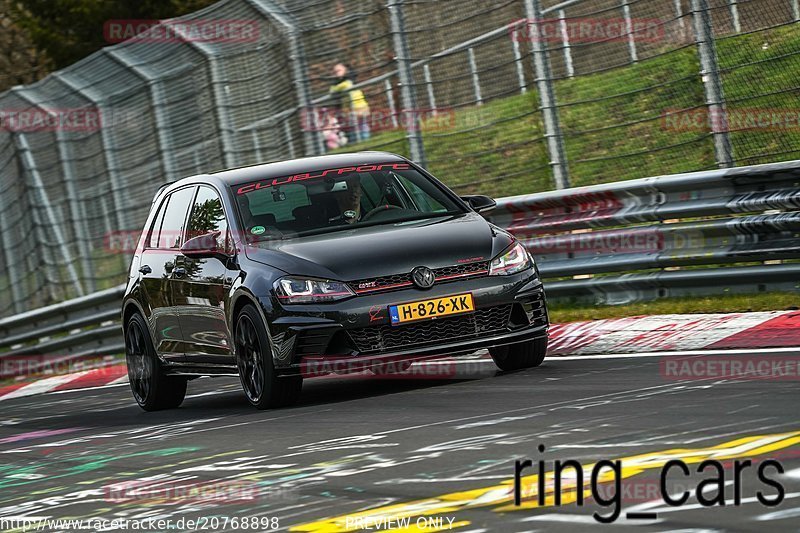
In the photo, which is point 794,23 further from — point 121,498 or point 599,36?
point 121,498

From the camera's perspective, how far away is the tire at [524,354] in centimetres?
1005

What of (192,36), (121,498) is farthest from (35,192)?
(121,498)

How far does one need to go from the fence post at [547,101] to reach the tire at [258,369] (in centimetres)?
470

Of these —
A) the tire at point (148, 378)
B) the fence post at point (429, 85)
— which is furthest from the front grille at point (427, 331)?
the fence post at point (429, 85)

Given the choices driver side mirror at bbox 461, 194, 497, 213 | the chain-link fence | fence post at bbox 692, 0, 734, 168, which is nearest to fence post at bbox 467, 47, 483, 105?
the chain-link fence

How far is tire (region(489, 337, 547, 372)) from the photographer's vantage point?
33.0ft

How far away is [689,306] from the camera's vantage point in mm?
11781

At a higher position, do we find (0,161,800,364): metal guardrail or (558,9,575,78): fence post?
(558,9,575,78): fence post

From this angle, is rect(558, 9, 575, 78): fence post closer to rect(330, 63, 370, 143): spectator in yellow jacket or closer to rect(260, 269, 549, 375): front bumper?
rect(330, 63, 370, 143): spectator in yellow jacket

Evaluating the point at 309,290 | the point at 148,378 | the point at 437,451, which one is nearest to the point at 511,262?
the point at 309,290

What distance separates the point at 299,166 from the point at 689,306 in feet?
10.0

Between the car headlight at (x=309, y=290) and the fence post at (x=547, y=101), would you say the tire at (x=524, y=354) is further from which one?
the fence post at (x=547, y=101)

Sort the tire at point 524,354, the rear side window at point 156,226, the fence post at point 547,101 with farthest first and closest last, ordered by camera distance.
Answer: the fence post at point 547,101 → the rear side window at point 156,226 → the tire at point 524,354

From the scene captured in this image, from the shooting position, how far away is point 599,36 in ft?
42.7
